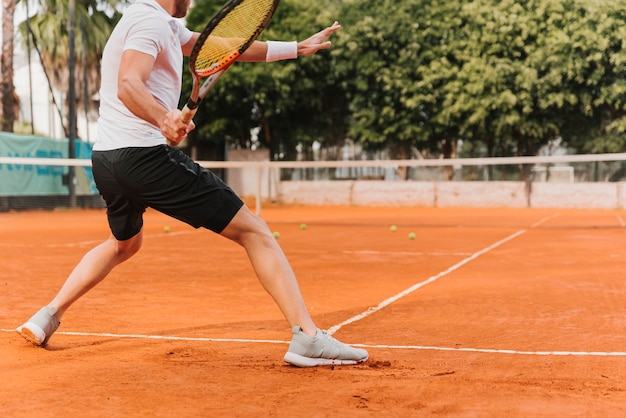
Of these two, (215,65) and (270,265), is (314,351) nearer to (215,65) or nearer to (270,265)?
(270,265)

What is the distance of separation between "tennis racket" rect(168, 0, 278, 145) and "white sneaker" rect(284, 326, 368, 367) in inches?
47.7

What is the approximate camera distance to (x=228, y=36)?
13.1ft

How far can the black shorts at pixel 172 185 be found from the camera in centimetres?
381

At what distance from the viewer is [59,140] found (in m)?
24.8

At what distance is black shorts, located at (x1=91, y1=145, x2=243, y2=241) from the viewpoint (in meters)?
3.81

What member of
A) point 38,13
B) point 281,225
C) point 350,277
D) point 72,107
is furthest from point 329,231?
point 38,13

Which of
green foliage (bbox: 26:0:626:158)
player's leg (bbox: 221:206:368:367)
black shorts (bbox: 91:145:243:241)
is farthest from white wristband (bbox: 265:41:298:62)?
green foliage (bbox: 26:0:626:158)

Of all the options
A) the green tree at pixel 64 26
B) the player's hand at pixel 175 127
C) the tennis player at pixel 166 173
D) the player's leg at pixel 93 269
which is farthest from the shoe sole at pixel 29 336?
the green tree at pixel 64 26

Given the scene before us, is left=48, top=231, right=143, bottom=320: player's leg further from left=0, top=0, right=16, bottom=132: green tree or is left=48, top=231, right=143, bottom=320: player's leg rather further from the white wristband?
left=0, top=0, right=16, bottom=132: green tree

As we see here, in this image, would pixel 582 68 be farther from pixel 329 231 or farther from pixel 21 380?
pixel 21 380

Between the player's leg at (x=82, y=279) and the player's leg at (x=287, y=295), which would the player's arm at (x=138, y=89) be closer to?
the player's leg at (x=287, y=295)

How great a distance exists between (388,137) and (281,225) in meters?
12.6

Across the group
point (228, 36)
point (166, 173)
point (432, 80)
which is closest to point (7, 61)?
point (432, 80)

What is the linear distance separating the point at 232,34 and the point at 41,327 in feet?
5.66
